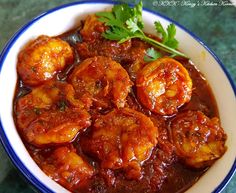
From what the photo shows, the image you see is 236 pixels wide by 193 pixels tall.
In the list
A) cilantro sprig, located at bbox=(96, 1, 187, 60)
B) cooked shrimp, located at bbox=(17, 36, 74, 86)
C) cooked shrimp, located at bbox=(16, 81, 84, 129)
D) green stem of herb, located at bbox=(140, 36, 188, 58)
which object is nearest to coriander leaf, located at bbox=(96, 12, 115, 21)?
cilantro sprig, located at bbox=(96, 1, 187, 60)

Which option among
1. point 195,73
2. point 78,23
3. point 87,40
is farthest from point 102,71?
point 195,73

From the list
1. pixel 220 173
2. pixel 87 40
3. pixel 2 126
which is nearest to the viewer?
pixel 2 126

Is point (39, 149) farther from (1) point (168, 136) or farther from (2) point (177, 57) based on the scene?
(2) point (177, 57)

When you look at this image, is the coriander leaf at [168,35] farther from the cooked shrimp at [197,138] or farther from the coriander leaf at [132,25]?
the cooked shrimp at [197,138]

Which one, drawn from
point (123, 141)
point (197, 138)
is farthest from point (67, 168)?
point (197, 138)

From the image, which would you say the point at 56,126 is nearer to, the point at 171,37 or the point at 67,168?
the point at 67,168

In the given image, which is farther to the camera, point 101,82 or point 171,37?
point 171,37
